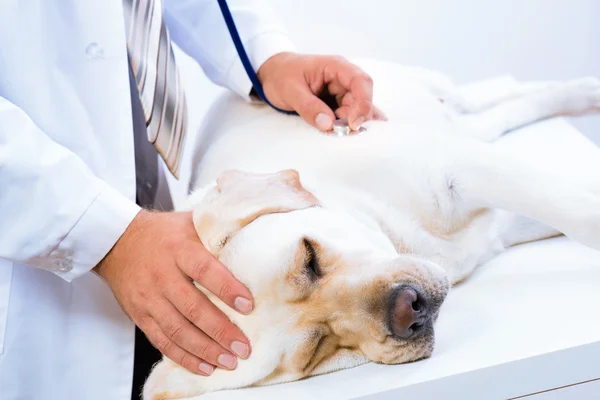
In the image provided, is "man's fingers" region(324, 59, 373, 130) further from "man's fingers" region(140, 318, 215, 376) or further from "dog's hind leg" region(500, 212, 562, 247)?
"man's fingers" region(140, 318, 215, 376)

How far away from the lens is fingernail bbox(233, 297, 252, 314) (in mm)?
Result: 1015

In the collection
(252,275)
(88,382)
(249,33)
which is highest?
(249,33)

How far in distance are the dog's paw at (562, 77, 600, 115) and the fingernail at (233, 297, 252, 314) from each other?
114cm

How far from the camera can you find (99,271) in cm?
118

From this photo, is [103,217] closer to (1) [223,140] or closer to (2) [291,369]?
(2) [291,369]

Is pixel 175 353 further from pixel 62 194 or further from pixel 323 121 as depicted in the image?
pixel 323 121

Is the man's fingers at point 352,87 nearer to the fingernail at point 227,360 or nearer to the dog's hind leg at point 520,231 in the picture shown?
the dog's hind leg at point 520,231

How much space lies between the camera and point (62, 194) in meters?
1.09

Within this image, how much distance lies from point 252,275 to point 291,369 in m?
0.15

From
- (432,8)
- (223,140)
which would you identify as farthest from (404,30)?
(223,140)

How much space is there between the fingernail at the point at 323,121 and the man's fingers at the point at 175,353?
56 centimetres

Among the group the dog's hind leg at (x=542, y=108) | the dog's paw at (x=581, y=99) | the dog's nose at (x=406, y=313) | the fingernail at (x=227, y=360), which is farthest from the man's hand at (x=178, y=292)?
the dog's paw at (x=581, y=99)

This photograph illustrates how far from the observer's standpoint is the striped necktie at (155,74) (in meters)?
1.32

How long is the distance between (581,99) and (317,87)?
0.72 metres
